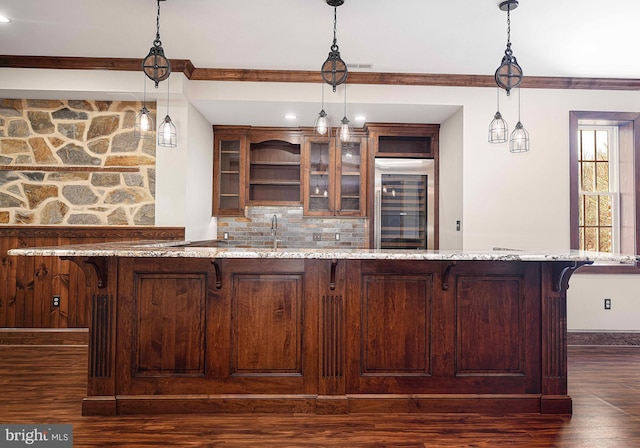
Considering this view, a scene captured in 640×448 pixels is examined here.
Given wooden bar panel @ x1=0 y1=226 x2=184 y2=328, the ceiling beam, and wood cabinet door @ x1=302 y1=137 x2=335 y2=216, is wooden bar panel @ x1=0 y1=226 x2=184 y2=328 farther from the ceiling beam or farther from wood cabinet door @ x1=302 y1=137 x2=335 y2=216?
wood cabinet door @ x1=302 y1=137 x2=335 y2=216

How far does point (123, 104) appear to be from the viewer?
4.39 meters

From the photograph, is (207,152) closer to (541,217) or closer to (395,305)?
(395,305)

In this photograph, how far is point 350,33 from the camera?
3531 mm

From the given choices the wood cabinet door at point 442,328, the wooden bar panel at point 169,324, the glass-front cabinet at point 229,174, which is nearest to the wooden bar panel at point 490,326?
the wood cabinet door at point 442,328

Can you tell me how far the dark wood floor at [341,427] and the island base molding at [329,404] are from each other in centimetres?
5

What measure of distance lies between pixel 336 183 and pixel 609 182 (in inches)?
123

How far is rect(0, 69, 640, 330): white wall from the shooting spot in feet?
14.3

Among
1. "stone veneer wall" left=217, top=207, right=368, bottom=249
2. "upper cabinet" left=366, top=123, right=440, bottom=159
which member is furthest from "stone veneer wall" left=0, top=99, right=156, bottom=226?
"upper cabinet" left=366, top=123, right=440, bottom=159

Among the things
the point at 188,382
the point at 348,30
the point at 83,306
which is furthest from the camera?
the point at 83,306

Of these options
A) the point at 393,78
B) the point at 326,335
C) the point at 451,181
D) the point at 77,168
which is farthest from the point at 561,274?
the point at 77,168

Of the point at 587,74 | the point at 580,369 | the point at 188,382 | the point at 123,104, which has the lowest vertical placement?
the point at 580,369

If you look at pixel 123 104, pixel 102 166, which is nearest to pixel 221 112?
pixel 123 104

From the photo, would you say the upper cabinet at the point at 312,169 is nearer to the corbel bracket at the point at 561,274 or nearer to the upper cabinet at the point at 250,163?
the upper cabinet at the point at 250,163

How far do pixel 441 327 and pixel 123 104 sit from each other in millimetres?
3800
